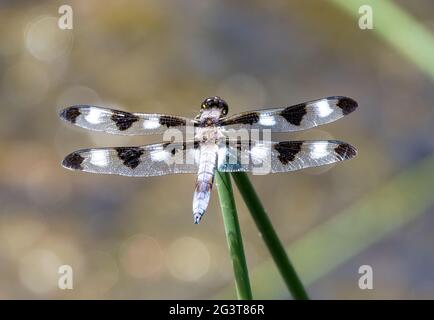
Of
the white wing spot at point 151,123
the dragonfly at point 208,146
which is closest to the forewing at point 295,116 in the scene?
the dragonfly at point 208,146

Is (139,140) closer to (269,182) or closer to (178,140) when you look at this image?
(269,182)

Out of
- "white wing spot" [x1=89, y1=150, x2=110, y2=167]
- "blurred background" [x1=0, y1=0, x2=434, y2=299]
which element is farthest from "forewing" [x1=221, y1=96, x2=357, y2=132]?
"blurred background" [x1=0, y1=0, x2=434, y2=299]

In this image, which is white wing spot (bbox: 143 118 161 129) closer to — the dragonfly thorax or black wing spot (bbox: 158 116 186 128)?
black wing spot (bbox: 158 116 186 128)

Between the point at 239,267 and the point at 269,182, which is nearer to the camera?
the point at 239,267

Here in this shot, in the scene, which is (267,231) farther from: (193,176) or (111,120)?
(193,176)

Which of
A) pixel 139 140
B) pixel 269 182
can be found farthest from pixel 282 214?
pixel 139 140
